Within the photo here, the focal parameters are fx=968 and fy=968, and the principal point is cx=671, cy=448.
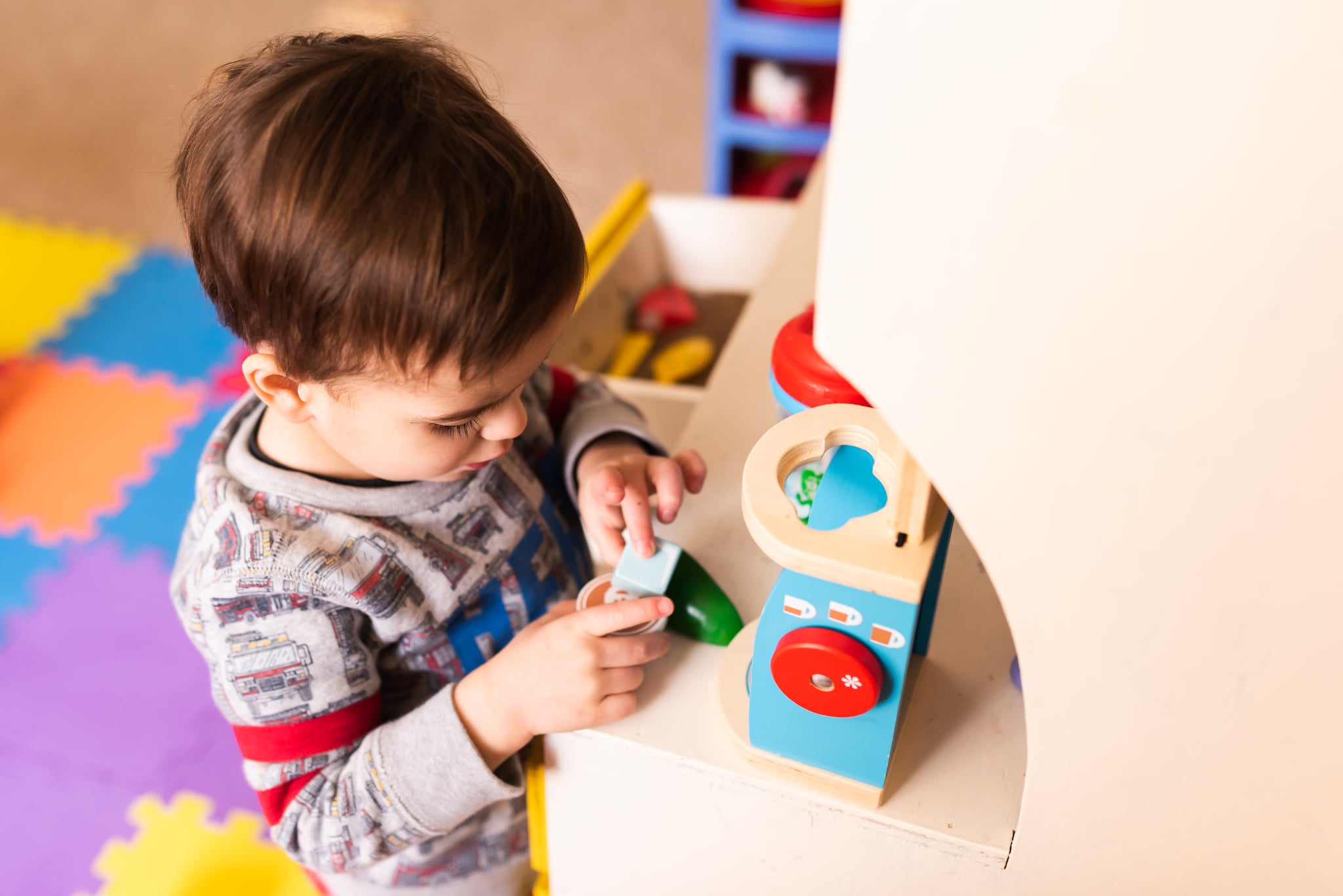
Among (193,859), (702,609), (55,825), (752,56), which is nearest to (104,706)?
(55,825)

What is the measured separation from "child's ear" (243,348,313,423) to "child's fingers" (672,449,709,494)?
26cm

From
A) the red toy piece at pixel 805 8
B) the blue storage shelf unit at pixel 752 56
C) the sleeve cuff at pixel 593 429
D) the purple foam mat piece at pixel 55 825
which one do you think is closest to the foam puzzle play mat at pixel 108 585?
the purple foam mat piece at pixel 55 825

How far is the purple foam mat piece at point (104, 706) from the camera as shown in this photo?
1124 mm

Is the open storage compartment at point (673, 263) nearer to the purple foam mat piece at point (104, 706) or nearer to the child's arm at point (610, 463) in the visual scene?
the child's arm at point (610, 463)

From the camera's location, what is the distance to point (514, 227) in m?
0.51

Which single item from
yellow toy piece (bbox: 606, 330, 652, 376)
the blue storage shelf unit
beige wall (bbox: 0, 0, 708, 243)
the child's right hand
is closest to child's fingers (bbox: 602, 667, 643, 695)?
the child's right hand

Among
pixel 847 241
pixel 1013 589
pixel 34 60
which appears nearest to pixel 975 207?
pixel 847 241

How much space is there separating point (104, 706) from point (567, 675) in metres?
0.96

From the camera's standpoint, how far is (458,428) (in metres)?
0.58

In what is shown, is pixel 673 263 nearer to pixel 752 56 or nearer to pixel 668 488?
pixel 752 56

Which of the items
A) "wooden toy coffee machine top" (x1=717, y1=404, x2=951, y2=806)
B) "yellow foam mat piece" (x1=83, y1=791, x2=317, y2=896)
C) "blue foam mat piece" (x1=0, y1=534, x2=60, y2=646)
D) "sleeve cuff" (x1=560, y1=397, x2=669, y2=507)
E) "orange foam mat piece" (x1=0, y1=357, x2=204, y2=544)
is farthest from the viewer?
"orange foam mat piece" (x1=0, y1=357, x2=204, y2=544)

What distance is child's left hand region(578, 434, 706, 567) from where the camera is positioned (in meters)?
0.68

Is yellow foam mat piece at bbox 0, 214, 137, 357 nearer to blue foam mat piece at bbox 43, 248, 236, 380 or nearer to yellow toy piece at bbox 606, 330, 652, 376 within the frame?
blue foam mat piece at bbox 43, 248, 236, 380

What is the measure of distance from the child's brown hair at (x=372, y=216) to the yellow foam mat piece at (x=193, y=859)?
74cm
